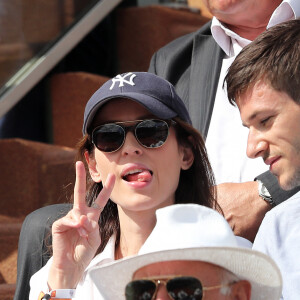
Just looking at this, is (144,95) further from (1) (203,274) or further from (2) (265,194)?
(1) (203,274)

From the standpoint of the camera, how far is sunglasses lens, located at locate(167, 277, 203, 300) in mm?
2104

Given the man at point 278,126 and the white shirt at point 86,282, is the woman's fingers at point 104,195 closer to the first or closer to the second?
the white shirt at point 86,282

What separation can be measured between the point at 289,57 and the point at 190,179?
0.57 metres

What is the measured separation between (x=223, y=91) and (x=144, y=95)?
0.82 meters

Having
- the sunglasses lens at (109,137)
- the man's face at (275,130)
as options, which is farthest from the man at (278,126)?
Result: the sunglasses lens at (109,137)

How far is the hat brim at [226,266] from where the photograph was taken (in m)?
2.09

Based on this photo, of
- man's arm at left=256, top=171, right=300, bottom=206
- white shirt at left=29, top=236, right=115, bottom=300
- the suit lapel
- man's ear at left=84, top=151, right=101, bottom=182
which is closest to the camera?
white shirt at left=29, top=236, right=115, bottom=300

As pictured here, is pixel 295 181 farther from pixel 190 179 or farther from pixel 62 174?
pixel 62 174

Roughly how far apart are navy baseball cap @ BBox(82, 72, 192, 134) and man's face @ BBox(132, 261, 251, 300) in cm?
81

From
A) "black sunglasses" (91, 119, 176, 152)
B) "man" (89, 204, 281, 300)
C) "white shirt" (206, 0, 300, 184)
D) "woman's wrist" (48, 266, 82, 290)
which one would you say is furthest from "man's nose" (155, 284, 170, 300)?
"white shirt" (206, 0, 300, 184)

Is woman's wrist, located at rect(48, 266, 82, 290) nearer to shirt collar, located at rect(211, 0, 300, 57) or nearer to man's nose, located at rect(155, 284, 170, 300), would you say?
man's nose, located at rect(155, 284, 170, 300)

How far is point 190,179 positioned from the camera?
3.10m

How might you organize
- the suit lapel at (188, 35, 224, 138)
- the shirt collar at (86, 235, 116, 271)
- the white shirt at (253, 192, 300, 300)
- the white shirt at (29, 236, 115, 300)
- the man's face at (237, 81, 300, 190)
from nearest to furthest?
the white shirt at (253, 192, 300, 300), the man's face at (237, 81, 300, 190), the white shirt at (29, 236, 115, 300), the shirt collar at (86, 235, 116, 271), the suit lapel at (188, 35, 224, 138)

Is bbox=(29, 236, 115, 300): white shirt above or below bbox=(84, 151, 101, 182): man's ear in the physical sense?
below
